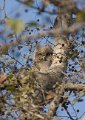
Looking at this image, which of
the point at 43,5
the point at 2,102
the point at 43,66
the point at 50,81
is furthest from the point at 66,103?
the point at 43,5

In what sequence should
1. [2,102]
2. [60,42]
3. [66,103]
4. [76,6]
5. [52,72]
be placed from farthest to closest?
[60,42]
[52,72]
[66,103]
[2,102]
[76,6]

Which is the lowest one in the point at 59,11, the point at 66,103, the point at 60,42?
the point at 66,103

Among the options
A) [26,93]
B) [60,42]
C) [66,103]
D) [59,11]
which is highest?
[59,11]

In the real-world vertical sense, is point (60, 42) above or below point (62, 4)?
below

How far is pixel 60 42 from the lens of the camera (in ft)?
21.1

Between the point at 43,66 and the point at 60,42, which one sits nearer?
the point at 43,66

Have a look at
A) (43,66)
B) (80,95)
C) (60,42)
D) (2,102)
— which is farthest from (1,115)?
(60,42)

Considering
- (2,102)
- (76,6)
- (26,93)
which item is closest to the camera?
(76,6)

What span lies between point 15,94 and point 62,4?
8.19 ft

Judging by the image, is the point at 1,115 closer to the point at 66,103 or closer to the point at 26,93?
the point at 26,93

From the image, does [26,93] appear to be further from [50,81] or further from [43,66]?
[43,66]

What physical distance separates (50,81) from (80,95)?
0.77m

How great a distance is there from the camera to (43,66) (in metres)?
6.04

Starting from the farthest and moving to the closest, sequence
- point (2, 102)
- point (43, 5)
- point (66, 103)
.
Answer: point (66, 103) → point (2, 102) → point (43, 5)
